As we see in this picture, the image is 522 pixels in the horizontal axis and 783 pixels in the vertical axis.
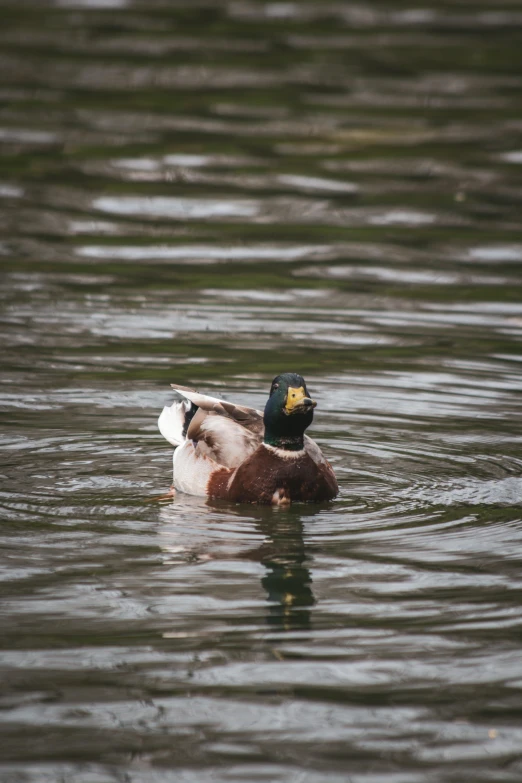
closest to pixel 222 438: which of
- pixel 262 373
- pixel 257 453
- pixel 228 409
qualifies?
pixel 228 409

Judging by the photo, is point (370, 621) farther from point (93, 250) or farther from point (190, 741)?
point (93, 250)

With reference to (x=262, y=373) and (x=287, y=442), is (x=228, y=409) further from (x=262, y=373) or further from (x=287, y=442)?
(x=262, y=373)

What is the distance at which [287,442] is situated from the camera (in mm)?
8570

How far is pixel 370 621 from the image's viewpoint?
6.48 m

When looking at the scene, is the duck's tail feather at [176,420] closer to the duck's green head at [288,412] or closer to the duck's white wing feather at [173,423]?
the duck's white wing feather at [173,423]

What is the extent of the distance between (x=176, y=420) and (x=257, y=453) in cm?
105

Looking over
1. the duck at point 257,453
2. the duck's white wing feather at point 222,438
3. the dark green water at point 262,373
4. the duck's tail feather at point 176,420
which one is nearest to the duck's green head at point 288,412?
the duck at point 257,453

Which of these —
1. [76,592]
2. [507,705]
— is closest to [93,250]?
[76,592]

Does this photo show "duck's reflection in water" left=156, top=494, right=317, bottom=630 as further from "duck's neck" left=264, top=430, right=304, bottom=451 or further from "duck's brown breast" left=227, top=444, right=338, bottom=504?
"duck's neck" left=264, top=430, right=304, bottom=451

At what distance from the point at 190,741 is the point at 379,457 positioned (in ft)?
13.9

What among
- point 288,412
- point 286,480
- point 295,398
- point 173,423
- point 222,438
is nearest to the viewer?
point 295,398

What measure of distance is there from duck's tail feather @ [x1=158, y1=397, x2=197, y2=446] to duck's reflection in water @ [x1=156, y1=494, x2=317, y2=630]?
0.81m

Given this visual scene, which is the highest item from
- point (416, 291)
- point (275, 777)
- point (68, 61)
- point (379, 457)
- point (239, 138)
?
point (68, 61)

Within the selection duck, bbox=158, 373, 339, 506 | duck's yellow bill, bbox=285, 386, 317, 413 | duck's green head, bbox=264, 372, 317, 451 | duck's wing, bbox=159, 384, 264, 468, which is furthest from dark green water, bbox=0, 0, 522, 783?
duck's yellow bill, bbox=285, 386, 317, 413
